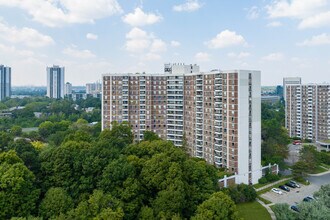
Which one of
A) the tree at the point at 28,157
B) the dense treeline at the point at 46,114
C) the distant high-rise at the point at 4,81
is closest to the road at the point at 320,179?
the tree at the point at 28,157

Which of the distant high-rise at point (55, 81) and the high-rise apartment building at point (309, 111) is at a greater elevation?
the distant high-rise at point (55, 81)

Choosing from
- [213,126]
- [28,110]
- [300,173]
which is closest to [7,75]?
[28,110]

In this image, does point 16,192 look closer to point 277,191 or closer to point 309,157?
point 277,191

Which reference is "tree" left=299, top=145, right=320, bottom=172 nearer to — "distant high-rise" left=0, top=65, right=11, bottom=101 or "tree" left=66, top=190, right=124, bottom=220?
"tree" left=66, top=190, right=124, bottom=220

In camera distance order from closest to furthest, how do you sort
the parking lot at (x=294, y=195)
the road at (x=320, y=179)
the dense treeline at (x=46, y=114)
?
the parking lot at (x=294, y=195)
the road at (x=320, y=179)
the dense treeline at (x=46, y=114)

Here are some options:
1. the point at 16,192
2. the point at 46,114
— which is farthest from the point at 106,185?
the point at 46,114

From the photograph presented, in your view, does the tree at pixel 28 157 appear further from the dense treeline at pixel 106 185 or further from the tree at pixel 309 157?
the tree at pixel 309 157

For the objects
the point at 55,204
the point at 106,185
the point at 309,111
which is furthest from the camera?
the point at 309,111
